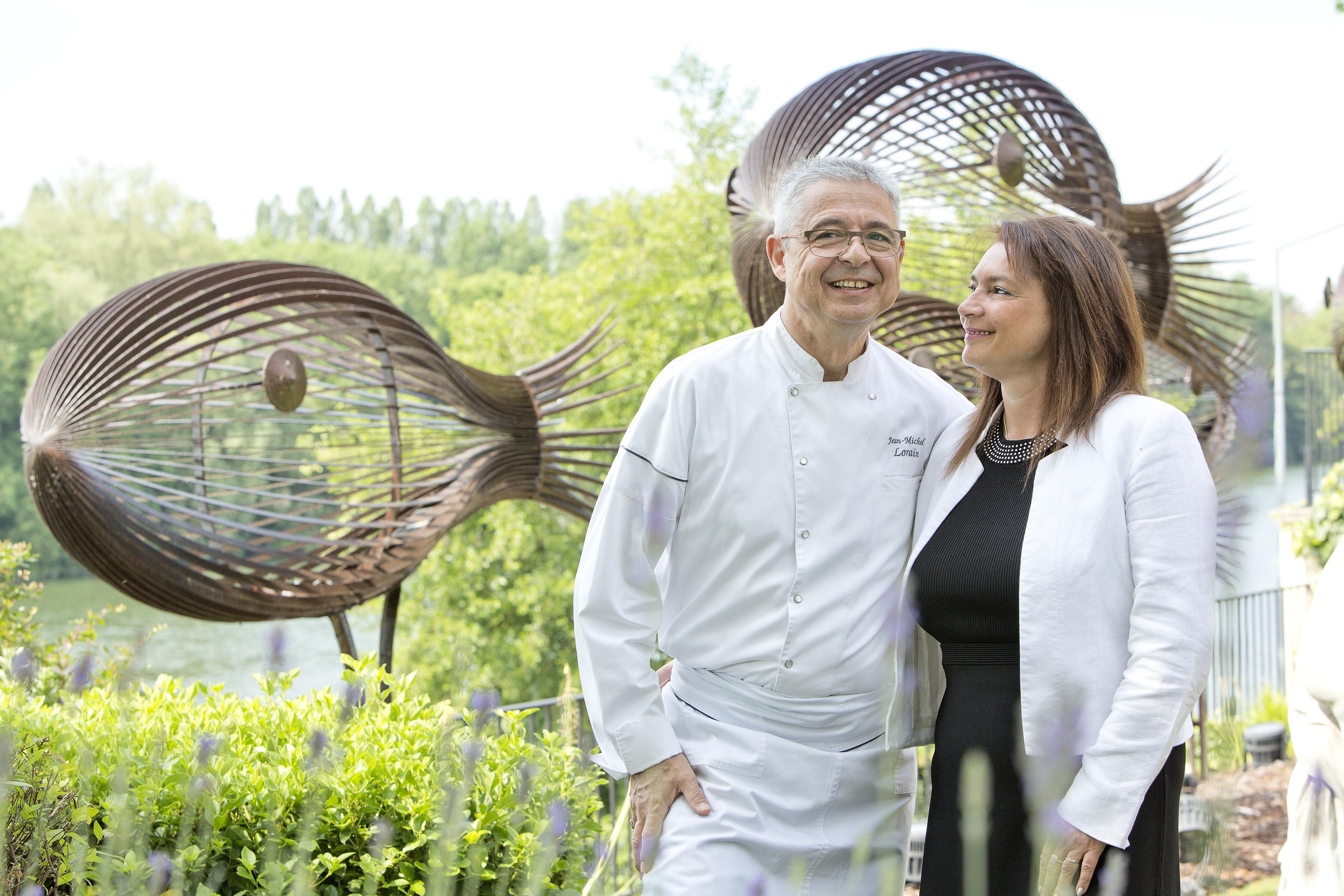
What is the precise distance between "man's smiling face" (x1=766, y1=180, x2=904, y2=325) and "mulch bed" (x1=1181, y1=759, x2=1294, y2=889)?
3.64 meters

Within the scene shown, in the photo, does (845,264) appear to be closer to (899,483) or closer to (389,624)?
(899,483)

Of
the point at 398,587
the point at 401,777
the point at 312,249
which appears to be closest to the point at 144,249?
the point at 312,249

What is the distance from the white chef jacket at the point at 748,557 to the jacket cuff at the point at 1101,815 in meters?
0.41

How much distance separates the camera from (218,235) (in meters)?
33.0

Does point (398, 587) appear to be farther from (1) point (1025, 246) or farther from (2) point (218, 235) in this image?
(2) point (218, 235)

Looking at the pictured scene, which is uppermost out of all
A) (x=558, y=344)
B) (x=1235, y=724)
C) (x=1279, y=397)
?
(x=558, y=344)

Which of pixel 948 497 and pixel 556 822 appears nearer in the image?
pixel 556 822

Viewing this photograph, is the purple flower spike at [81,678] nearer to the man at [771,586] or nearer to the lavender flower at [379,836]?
the lavender flower at [379,836]

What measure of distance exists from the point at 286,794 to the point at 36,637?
2923mm

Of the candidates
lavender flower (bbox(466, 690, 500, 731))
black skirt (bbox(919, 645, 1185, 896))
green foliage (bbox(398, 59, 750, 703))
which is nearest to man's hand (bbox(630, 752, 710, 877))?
lavender flower (bbox(466, 690, 500, 731))

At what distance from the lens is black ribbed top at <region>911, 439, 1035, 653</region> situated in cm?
183

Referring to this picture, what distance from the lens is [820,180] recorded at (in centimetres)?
202

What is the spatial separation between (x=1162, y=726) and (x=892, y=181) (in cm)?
107

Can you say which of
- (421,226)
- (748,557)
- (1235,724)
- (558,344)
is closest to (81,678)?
(748,557)
